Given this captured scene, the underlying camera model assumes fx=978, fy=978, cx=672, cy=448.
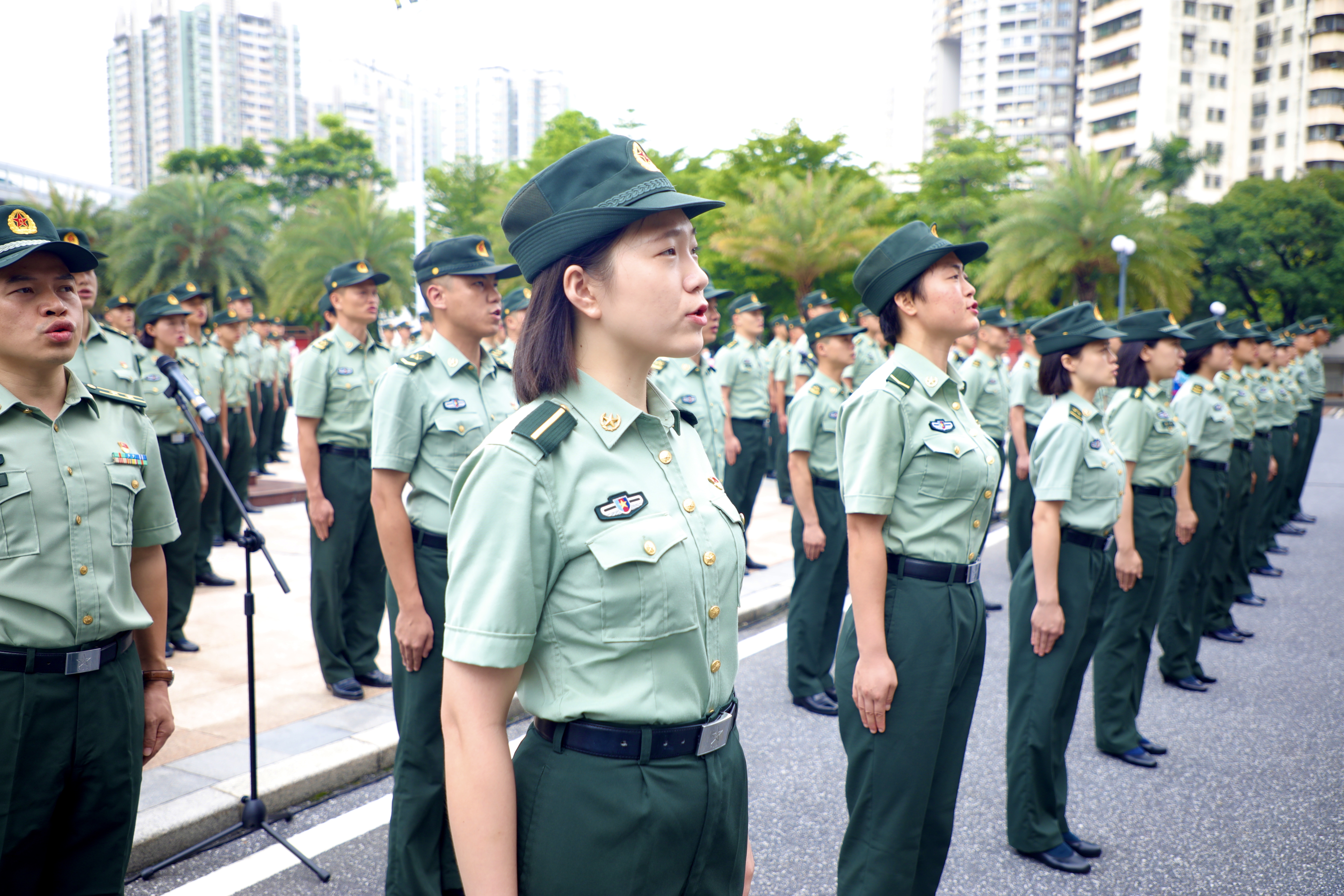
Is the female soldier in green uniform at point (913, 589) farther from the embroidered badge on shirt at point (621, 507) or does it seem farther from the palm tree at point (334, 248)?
the palm tree at point (334, 248)

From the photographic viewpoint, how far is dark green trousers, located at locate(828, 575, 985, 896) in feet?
9.04

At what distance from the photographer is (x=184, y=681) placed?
16.7 ft

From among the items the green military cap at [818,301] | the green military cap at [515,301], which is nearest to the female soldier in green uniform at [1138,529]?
the green military cap at [515,301]

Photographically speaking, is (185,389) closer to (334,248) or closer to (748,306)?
(748,306)

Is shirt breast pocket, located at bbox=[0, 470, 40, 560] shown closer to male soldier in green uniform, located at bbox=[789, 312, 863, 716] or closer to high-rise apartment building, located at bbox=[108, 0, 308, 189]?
male soldier in green uniform, located at bbox=[789, 312, 863, 716]

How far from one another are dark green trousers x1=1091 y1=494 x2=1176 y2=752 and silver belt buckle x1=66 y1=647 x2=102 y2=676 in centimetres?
406

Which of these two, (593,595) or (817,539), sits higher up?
(593,595)

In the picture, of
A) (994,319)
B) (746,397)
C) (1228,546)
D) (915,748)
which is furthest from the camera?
(746,397)

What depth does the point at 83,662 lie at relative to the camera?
91.6 inches

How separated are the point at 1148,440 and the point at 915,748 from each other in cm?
284

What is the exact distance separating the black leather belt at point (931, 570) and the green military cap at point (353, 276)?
3.74 metres

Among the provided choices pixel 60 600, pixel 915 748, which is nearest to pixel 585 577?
pixel 60 600

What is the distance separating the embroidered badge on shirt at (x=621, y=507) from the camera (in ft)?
4.95

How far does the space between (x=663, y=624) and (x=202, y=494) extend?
6.13 metres
